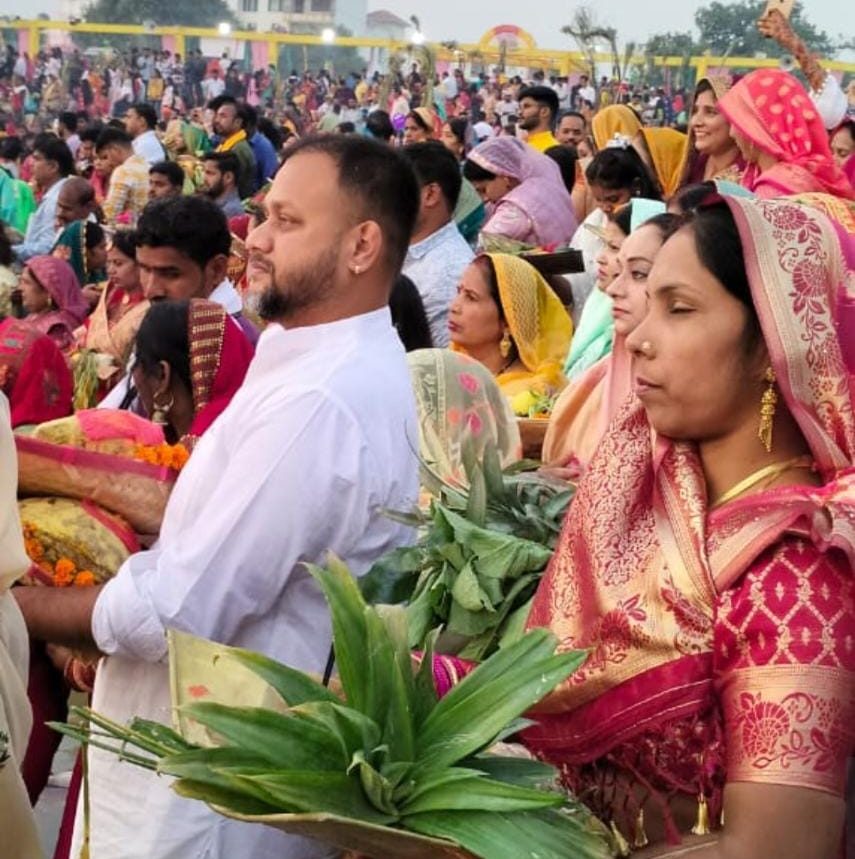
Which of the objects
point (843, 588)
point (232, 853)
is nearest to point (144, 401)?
point (232, 853)

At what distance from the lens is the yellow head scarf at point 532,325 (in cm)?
550

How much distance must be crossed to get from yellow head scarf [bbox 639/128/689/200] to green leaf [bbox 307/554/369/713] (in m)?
6.81

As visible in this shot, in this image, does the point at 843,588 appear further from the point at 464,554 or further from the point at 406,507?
the point at 406,507

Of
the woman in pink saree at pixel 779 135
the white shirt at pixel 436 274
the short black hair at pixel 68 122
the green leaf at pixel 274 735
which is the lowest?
the short black hair at pixel 68 122

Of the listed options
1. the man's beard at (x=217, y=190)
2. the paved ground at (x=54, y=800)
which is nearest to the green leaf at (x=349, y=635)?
the paved ground at (x=54, y=800)

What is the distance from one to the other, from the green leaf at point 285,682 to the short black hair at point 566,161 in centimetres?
850

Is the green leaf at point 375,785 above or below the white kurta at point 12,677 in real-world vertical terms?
above

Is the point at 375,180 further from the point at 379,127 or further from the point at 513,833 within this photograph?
the point at 379,127

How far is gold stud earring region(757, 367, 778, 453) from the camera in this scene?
7.01 ft

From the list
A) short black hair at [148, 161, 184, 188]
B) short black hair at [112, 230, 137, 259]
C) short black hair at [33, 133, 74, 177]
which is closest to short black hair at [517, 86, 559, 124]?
short black hair at [148, 161, 184, 188]

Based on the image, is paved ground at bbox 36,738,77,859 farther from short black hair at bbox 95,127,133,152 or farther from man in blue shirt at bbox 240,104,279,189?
man in blue shirt at bbox 240,104,279,189

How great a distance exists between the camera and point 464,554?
260 centimetres

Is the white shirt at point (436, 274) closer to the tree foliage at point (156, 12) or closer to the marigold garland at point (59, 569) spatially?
the marigold garland at point (59, 569)

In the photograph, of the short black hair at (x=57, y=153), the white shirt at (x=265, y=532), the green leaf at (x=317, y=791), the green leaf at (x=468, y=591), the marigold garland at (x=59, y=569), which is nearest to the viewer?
the green leaf at (x=317, y=791)
